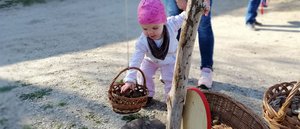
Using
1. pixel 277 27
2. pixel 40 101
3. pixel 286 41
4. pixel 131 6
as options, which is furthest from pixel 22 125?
pixel 131 6

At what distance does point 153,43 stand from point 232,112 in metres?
0.58

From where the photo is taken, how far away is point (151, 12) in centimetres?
195

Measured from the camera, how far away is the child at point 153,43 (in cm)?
198

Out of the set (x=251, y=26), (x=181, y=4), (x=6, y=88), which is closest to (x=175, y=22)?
(x=181, y=4)

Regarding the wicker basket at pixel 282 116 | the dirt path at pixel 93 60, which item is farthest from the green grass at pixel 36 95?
the wicker basket at pixel 282 116

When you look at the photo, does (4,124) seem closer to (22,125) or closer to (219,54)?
(22,125)

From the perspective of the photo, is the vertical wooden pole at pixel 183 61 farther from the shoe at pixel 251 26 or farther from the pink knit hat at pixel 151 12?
the shoe at pixel 251 26

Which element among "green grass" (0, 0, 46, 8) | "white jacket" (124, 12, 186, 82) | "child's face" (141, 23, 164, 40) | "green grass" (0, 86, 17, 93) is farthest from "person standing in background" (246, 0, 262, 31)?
"green grass" (0, 0, 46, 8)

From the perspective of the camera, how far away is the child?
77.8 inches

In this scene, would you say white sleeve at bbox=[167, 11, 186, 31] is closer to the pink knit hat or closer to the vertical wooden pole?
the pink knit hat

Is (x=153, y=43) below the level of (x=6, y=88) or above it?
above

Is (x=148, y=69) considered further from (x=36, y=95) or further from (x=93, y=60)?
(x=93, y=60)

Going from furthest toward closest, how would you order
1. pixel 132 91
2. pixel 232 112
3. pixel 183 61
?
pixel 132 91 < pixel 232 112 < pixel 183 61

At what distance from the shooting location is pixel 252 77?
8.99 ft
